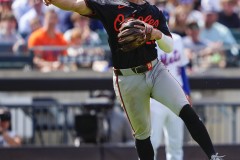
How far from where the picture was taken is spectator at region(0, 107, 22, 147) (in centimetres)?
1146

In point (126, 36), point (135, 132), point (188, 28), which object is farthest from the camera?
point (188, 28)

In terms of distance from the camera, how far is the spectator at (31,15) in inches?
539

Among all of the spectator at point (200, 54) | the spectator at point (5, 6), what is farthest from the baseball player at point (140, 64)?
the spectator at point (5, 6)

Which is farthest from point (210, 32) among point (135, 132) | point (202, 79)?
point (135, 132)

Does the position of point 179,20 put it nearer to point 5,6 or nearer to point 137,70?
point 5,6

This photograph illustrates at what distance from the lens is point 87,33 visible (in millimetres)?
13531

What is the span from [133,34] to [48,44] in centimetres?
612

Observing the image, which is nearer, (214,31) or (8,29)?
(8,29)

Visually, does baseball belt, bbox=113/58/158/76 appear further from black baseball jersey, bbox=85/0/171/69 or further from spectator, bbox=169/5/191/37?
spectator, bbox=169/5/191/37

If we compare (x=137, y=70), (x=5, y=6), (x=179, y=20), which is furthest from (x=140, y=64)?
(x=5, y=6)

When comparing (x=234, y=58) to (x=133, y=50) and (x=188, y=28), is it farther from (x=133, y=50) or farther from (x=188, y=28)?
(x=133, y=50)

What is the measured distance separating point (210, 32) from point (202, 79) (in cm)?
179

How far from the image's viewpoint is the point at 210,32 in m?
14.1

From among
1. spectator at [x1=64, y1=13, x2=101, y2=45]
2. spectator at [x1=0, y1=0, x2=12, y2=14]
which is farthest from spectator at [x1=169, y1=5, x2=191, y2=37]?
spectator at [x1=0, y1=0, x2=12, y2=14]
